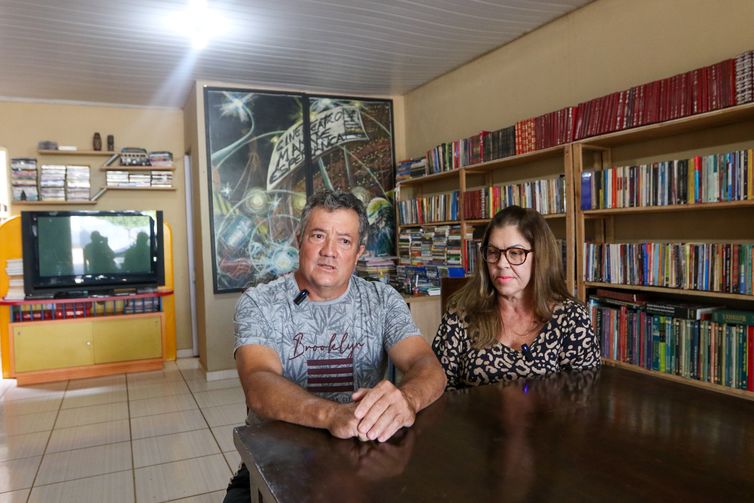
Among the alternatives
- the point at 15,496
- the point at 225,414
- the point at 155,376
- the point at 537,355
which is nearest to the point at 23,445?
the point at 15,496

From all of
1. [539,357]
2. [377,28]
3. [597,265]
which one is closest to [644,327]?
[597,265]

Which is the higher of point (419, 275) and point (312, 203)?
point (312, 203)

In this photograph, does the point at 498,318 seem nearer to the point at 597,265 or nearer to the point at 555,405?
the point at 555,405

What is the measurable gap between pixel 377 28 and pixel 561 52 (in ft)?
4.28

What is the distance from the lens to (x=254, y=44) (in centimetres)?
388

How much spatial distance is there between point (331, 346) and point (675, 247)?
1.99 metres

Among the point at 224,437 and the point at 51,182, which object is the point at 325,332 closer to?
the point at 224,437

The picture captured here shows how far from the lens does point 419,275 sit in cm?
426

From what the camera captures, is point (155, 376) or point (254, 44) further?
point (155, 376)

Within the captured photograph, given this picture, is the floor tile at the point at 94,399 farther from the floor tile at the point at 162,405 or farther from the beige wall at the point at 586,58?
the beige wall at the point at 586,58

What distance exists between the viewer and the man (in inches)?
59.2

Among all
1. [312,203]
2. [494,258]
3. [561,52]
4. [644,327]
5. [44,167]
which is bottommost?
[644,327]

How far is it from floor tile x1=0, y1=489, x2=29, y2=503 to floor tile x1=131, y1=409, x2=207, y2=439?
0.76m

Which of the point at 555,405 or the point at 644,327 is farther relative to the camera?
the point at 644,327
